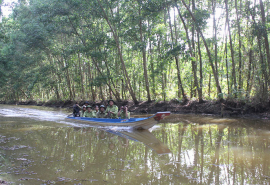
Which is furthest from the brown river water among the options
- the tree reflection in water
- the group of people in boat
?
the group of people in boat

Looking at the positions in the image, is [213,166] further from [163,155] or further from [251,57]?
[251,57]

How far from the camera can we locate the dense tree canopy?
13.4 metres

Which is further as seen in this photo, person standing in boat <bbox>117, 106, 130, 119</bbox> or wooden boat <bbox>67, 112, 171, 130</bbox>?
person standing in boat <bbox>117, 106, 130, 119</bbox>

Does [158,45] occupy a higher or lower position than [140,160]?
higher

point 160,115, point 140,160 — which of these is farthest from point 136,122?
point 140,160

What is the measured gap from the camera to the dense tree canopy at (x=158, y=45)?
13.4 meters

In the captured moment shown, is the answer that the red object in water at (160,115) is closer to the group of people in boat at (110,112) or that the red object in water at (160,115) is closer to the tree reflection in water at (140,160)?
the tree reflection in water at (140,160)

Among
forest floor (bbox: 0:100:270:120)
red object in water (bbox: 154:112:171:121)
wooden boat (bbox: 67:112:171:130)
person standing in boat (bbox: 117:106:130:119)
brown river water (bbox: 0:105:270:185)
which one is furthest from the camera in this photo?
forest floor (bbox: 0:100:270:120)

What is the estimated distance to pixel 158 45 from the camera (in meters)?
19.1

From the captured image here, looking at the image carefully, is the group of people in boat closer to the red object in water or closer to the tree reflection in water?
the red object in water

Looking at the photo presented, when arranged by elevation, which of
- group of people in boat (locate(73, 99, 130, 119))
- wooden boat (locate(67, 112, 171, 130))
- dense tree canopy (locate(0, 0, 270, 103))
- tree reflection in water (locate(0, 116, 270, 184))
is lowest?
tree reflection in water (locate(0, 116, 270, 184))

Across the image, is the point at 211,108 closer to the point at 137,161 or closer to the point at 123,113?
the point at 123,113

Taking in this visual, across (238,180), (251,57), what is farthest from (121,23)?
(238,180)

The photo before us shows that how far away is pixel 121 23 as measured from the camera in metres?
17.7
